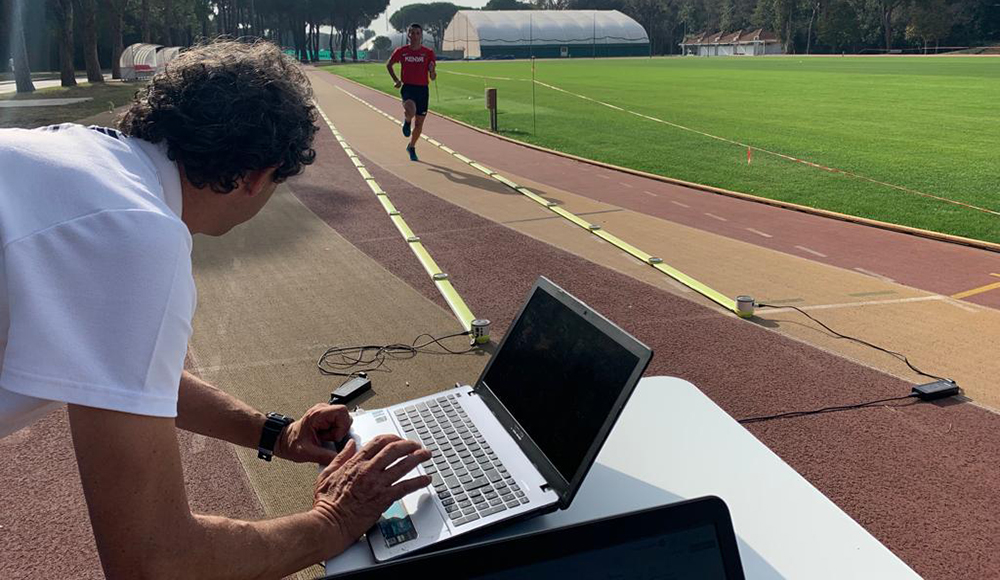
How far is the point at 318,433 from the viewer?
7.01ft

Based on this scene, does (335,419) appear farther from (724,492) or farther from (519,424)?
(724,492)

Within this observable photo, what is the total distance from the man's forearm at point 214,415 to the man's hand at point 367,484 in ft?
1.58

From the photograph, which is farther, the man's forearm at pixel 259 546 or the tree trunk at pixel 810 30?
the tree trunk at pixel 810 30

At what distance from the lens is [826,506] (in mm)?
1793

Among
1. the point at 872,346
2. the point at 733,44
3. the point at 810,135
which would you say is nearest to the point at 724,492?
the point at 872,346

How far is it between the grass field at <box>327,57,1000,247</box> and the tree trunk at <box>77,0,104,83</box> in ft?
58.4

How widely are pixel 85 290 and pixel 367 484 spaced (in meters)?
0.71

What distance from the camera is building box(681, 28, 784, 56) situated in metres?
99.3

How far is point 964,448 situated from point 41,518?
4.38 m

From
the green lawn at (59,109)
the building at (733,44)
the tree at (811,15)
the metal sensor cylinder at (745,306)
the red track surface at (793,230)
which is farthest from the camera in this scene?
the building at (733,44)

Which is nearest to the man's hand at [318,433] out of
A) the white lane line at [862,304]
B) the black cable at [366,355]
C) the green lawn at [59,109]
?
the black cable at [366,355]

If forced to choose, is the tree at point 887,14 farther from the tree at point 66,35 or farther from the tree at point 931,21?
the tree at point 66,35

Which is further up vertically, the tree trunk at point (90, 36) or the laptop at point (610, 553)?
the tree trunk at point (90, 36)

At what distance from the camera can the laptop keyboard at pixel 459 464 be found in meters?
1.74
